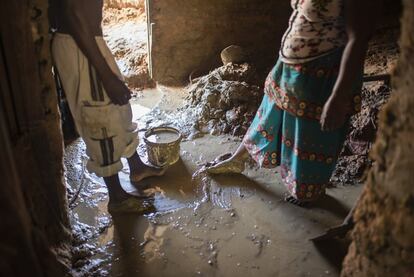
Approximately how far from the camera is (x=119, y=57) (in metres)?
4.90

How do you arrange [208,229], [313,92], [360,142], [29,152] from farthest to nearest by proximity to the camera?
[360,142], [208,229], [313,92], [29,152]

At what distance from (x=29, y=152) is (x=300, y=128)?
1.35 meters

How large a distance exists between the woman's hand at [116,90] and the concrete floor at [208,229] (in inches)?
29.7

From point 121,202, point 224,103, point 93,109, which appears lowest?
point 121,202

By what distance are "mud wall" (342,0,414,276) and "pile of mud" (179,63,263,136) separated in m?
2.22

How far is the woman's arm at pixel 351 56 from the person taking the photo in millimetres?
1780

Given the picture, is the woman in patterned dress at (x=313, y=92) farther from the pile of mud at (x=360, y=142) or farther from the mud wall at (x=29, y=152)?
the mud wall at (x=29, y=152)

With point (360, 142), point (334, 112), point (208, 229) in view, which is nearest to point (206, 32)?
point (360, 142)

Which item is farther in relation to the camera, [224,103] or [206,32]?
[206,32]

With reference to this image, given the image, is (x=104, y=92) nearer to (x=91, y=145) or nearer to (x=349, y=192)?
(x=91, y=145)

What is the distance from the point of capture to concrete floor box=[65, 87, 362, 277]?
2.18m

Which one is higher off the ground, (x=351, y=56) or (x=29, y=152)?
(x=351, y=56)

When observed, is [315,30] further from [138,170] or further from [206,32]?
[206,32]

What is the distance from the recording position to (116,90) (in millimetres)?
2137
